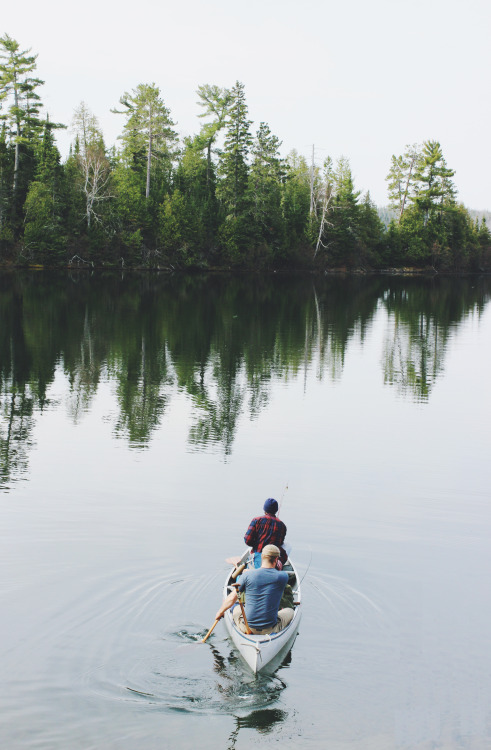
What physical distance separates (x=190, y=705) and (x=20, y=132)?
8485 centimetres

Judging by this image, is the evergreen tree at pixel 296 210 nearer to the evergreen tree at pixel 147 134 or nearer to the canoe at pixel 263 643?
the evergreen tree at pixel 147 134

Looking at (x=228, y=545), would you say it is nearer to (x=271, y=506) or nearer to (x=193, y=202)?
(x=271, y=506)

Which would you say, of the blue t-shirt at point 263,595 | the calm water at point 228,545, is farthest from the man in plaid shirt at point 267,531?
the blue t-shirt at point 263,595

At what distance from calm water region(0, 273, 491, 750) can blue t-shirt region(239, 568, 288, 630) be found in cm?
59

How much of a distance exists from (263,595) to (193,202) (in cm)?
8827

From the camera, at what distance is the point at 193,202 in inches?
3691

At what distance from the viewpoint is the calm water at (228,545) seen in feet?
27.3

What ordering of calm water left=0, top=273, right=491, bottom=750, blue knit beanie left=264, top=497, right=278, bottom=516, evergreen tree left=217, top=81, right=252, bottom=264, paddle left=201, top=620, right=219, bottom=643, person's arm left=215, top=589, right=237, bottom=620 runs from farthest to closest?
evergreen tree left=217, top=81, right=252, bottom=264 → blue knit beanie left=264, top=497, right=278, bottom=516 → person's arm left=215, top=589, right=237, bottom=620 → paddle left=201, top=620, right=219, bottom=643 → calm water left=0, top=273, right=491, bottom=750

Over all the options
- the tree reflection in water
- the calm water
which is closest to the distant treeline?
the tree reflection in water

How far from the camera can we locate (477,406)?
25.0 metres

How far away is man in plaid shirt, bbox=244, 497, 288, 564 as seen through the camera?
11070 millimetres

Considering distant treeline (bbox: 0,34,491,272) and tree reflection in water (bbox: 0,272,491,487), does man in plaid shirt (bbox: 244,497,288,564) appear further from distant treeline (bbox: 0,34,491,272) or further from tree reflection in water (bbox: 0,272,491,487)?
distant treeline (bbox: 0,34,491,272)

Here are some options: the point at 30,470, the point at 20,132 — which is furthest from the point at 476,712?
the point at 20,132

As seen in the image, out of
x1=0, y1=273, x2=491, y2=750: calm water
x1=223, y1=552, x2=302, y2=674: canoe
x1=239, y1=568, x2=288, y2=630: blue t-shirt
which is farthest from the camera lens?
x1=239, y1=568, x2=288, y2=630: blue t-shirt
